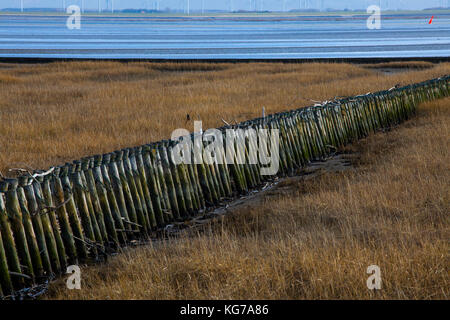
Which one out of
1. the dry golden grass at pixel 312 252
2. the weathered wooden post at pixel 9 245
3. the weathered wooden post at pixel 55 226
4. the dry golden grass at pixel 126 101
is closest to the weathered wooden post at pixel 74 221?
the weathered wooden post at pixel 55 226

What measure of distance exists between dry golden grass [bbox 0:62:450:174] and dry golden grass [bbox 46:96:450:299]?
158 inches

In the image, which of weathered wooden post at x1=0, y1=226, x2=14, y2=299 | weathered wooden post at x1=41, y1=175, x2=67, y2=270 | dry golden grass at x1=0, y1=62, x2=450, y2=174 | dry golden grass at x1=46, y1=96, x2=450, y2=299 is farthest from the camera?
dry golden grass at x1=0, y1=62, x2=450, y2=174

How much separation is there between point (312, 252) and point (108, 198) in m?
2.18

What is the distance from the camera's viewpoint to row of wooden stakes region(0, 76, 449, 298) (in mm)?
4898

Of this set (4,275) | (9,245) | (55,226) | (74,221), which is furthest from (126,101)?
(4,275)

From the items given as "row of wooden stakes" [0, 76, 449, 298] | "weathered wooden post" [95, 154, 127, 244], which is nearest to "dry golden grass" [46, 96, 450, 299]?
"row of wooden stakes" [0, 76, 449, 298]

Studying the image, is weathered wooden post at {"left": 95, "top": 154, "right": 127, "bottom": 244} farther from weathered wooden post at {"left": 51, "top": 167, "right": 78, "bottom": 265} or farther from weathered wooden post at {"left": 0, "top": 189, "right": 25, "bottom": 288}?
weathered wooden post at {"left": 0, "top": 189, "right": 25, "bottom": 288}

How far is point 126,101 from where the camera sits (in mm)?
14797

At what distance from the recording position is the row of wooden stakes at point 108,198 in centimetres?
490

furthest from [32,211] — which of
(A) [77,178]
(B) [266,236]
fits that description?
(B) [266,236]

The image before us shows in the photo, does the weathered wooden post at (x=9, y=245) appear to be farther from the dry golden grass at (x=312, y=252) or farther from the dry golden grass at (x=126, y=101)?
the dry golden grass at (x=126, y=101)

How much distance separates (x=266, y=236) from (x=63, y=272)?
6.02 feet
